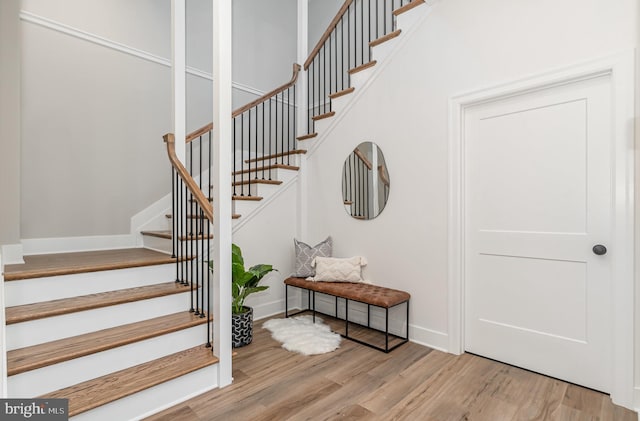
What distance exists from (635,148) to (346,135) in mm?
2255

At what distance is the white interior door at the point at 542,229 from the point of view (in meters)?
2.16

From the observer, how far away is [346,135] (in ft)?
11.6

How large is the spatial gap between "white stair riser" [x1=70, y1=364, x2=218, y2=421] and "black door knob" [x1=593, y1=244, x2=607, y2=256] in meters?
2.55

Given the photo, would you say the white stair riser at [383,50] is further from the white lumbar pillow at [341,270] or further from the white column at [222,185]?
the white lumbar pillow at [341,270]

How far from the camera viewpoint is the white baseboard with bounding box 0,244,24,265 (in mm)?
2569

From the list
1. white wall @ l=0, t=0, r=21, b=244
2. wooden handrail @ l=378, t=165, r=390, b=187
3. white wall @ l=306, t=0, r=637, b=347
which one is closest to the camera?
white wall @ l=306, t=0, r=637, b=347

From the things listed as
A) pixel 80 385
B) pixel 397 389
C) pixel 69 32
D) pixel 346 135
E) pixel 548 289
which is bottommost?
pixel 397 389

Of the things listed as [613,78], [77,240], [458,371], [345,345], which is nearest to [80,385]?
[345,345]

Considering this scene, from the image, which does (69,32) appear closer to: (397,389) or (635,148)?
(397,389)

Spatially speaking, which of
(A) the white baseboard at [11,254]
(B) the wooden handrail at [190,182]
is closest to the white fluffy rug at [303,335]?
→ (B) the wooden handrail at [190,182]

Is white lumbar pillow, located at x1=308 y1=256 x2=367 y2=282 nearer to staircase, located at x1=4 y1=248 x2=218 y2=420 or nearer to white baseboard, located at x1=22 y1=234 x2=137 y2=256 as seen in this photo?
staircase, located at x1=4 y1=248 x2=218 y2=420

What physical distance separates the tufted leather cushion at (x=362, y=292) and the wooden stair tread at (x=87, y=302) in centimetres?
118

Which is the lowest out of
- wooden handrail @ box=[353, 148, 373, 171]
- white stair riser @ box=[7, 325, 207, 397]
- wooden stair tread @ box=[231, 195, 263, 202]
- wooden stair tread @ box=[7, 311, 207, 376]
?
white stair riser @ box=[7, 325, 207, 397]

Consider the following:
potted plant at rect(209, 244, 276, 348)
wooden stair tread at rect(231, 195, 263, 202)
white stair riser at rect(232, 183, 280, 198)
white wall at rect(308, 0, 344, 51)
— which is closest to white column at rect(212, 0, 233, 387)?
potted plant at rect(209, 244, 276, 348)
